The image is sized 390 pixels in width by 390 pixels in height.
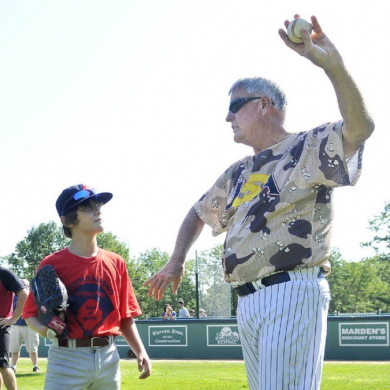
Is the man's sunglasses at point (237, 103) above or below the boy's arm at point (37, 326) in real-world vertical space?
above

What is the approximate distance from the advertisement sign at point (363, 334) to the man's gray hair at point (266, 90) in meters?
16.1

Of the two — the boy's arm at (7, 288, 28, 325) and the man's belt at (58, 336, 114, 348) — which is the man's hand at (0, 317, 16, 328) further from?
the man's belt at (58, 336, 114, 348)

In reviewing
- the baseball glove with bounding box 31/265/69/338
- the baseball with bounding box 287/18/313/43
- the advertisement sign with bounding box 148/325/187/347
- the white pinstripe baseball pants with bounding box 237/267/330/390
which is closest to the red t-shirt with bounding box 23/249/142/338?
the baseball glove with bounding box 31/265/69/338

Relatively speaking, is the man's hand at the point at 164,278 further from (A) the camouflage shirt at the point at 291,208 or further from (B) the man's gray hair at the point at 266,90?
(B) the man's gray hair at the point at 266,90

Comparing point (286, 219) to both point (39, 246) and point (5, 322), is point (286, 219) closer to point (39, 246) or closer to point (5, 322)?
point (5, 322)

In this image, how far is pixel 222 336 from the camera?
69.2 ft

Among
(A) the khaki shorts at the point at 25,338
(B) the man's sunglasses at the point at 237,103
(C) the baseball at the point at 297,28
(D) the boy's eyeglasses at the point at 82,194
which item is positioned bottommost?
(A) the khaki shorts at the point at 25,338

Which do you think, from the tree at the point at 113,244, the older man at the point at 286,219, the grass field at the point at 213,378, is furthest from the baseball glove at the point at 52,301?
the tree at the point at 113,244

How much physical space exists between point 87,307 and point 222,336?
16534mm

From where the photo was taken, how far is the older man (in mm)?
3355

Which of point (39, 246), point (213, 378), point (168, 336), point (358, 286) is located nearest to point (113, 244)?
point (39, 246)

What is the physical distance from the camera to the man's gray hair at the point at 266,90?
156 inches

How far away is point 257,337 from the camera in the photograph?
359 centimetres

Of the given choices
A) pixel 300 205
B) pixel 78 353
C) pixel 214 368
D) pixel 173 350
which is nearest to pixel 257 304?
pixel 300 205
